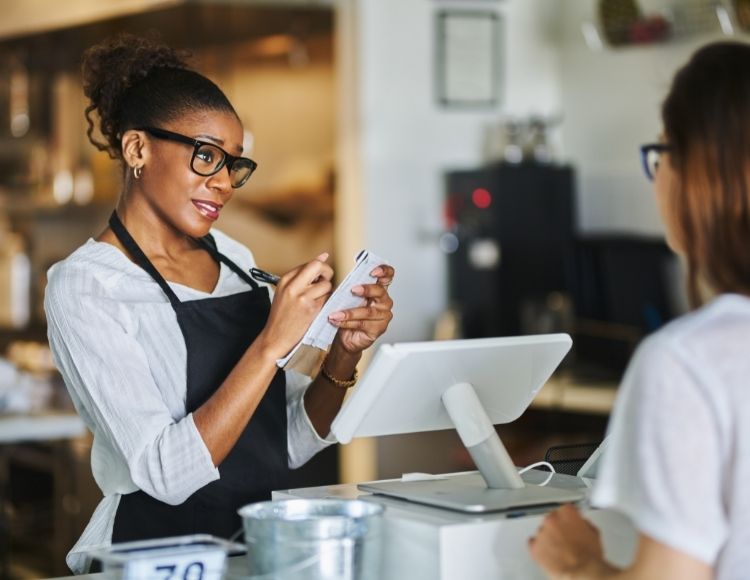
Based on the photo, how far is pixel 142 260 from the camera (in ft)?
5.99

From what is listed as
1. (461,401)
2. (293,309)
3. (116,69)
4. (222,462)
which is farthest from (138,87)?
(461,401)

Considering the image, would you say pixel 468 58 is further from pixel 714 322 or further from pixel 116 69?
pixel 714 322

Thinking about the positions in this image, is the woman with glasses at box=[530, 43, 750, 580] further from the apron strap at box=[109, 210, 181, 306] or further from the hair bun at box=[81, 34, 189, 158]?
the hair bun at box=[81, 34, 189, 158]

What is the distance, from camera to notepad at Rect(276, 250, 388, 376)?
1702 mm

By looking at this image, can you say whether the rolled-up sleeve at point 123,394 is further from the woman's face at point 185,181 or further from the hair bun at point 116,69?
the hair bun at point 116,69

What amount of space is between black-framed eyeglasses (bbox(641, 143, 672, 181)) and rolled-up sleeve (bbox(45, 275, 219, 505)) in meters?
0.70

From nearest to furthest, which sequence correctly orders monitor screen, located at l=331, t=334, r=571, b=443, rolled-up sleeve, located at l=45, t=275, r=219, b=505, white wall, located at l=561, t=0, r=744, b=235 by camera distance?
monitor screen, located at l=331, t=334, r=571, b=443 < rolled-up sleeve, located at l=45, t=275, r=219, b=505 < white wall, located at l=561, t=0, r=744, b=235

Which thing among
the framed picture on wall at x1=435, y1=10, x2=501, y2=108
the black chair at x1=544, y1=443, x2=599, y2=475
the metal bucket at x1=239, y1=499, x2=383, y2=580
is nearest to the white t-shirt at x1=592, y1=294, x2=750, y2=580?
the metal bucket at x1=239, y1=499, x2=383, y2=580

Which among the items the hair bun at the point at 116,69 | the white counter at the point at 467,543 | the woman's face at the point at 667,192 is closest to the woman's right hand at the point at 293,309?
the white counter at the point at 467,543

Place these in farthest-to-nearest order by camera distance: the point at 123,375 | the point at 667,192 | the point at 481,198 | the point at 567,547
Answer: the point at 481,198 → the point at 123,375 → the point at 567,547 → the point at 667,192

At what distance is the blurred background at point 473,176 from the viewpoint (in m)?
4.45

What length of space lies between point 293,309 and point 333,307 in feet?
0.25

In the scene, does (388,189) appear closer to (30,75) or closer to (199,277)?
(30,75)

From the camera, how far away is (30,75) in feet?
20.0
